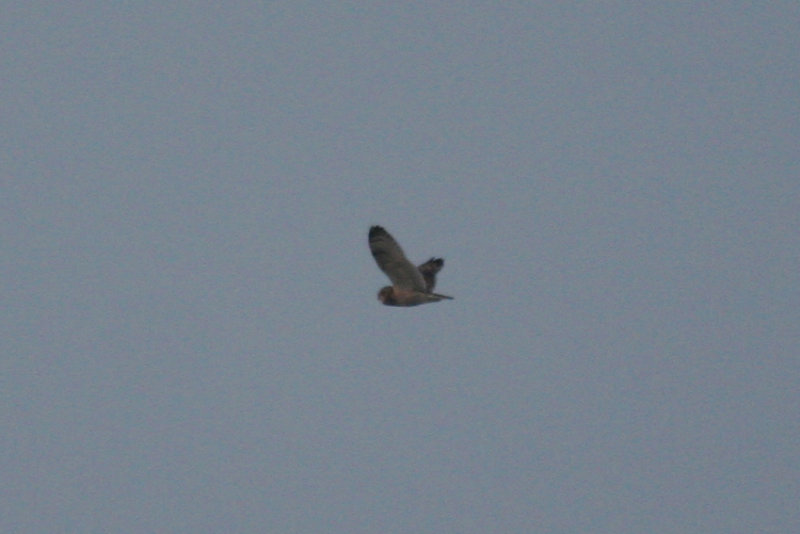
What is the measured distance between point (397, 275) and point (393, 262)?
494 mm

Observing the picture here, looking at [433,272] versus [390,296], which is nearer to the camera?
[390,296]

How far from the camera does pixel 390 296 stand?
2697cm

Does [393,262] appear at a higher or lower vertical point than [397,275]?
higher

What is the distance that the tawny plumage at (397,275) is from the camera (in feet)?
84.2

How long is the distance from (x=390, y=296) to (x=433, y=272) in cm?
233

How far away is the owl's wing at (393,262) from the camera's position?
2558 cm

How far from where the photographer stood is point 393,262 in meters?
26.1

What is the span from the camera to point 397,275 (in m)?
26.5

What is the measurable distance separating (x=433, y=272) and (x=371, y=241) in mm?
3648

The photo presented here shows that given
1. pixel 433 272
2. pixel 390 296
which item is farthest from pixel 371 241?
pixel 433 272

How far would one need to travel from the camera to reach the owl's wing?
83.9 feet

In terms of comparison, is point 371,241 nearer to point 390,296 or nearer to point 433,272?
point 390,296

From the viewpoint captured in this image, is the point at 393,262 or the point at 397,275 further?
the point at 397,275

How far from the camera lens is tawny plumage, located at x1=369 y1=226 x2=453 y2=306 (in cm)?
2566
